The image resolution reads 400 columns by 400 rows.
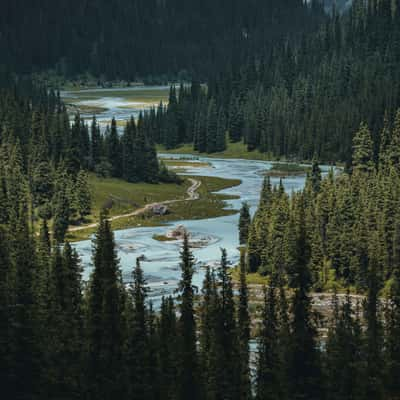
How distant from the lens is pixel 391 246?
91.7m

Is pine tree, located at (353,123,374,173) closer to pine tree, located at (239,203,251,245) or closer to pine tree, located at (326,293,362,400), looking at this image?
pine tree, located at (239,203,251,245)

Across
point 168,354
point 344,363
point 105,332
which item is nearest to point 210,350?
point 168,354

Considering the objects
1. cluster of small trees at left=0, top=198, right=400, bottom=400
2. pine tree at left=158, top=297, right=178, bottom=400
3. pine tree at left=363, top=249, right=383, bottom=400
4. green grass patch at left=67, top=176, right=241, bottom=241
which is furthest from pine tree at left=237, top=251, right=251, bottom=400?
green grass patch at left=67, top=176, right=241, bottom=241

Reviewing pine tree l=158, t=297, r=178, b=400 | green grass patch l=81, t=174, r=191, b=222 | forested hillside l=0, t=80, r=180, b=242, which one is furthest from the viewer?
green grass patch l=81, t=174, r=191, b=222

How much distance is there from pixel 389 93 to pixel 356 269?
105326mm

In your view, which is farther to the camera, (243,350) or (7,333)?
(7,333)

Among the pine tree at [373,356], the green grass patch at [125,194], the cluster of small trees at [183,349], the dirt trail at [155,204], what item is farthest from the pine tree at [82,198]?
the pine tree at [373,356]

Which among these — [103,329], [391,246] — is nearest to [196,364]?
[103,329]

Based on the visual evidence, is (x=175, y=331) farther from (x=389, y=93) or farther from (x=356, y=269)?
(x=389, y=93)

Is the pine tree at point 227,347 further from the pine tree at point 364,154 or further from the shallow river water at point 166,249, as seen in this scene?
the pine tree at point 364,154

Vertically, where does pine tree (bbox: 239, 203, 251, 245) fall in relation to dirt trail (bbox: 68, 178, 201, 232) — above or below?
above

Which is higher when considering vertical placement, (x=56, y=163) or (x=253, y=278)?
(x=56, y=163)

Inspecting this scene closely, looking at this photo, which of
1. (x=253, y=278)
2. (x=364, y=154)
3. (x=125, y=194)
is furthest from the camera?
(x=125, y=194)

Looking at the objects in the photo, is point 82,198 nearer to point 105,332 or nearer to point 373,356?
point 105,332
